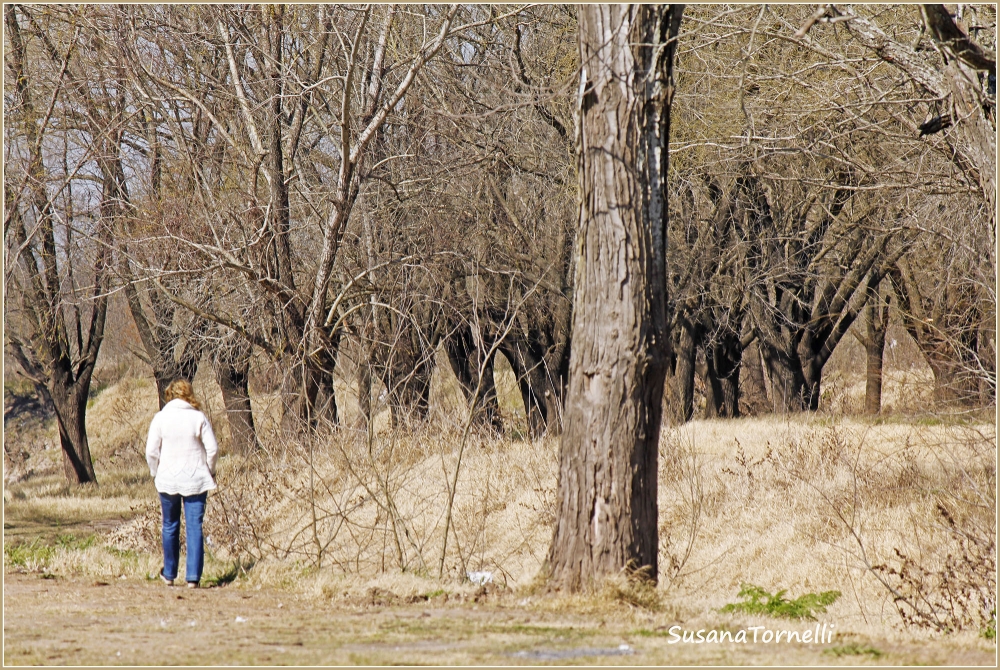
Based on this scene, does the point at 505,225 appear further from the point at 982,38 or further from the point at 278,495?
the point at 982,38

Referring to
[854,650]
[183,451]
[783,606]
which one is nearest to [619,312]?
[854,650]

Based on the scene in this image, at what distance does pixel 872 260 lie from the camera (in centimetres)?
1886

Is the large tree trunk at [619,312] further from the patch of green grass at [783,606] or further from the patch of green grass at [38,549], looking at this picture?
the patch of green grass at [38,549]

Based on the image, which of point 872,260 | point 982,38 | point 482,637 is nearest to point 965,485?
point 982,38

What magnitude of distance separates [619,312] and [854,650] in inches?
104

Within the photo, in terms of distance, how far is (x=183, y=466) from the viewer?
27.8ft

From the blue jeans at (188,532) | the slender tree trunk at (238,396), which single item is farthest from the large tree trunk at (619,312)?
the slender tree trunk at (238,396)

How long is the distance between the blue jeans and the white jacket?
84 millimetres

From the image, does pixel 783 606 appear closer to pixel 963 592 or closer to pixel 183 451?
pixel 963 592

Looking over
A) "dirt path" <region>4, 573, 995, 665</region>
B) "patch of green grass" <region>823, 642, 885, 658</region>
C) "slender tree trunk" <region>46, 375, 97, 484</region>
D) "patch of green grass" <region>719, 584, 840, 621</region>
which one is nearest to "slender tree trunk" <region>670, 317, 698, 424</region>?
"slender tree trunk" <region>46, 375, 97, 484</region>

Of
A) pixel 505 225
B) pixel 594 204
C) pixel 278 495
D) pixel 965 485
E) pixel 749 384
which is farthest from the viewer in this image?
pixel 749 384

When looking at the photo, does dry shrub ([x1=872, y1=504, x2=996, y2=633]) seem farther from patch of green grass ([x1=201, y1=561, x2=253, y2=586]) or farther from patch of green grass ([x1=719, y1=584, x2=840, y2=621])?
patch of green grass ([x1=201, y1=561, x2=253, y2=586])

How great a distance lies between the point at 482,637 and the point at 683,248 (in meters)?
13.5

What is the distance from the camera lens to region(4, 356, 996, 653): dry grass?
7880 mm
